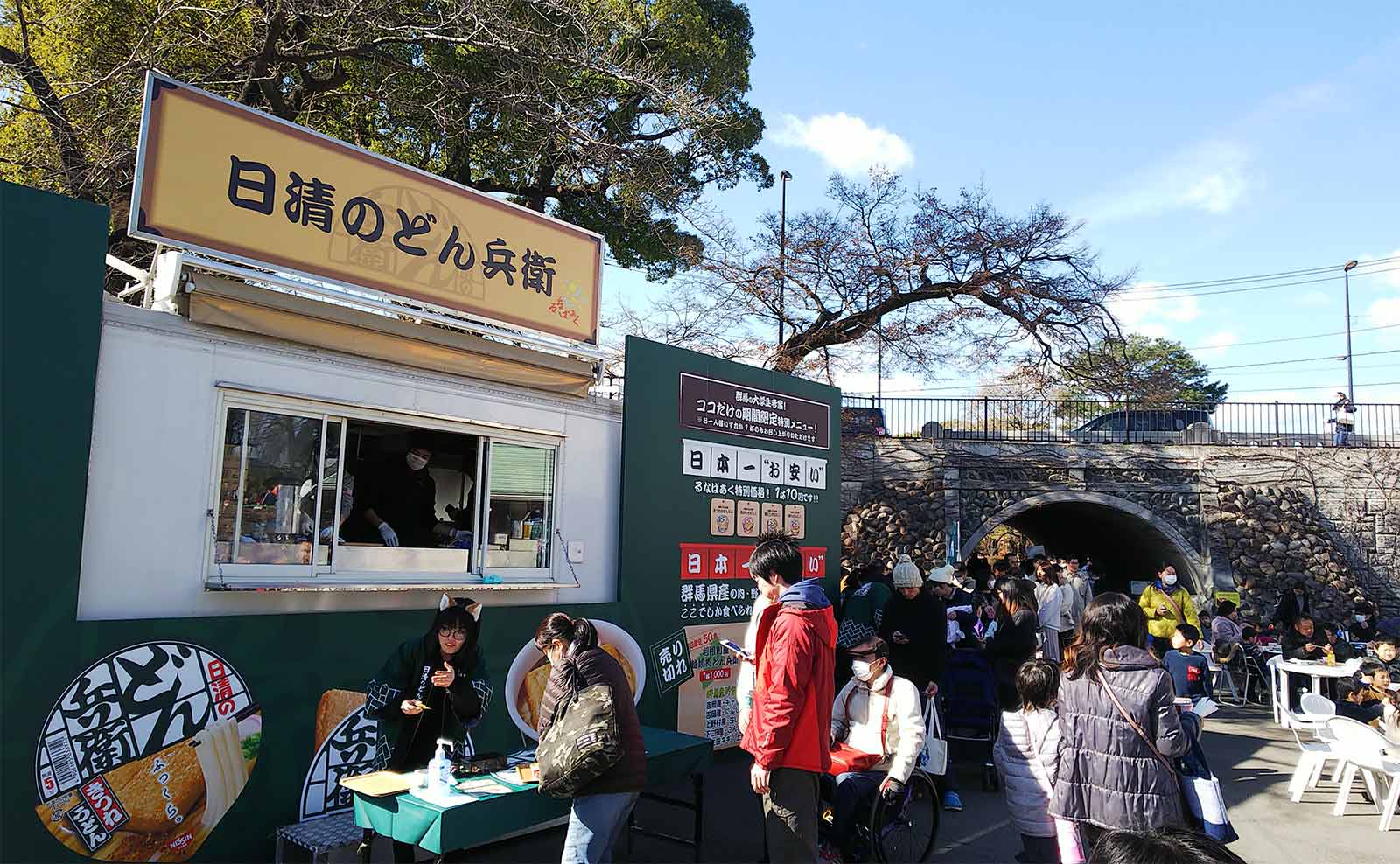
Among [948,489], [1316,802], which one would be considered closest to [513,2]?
[1316,802]

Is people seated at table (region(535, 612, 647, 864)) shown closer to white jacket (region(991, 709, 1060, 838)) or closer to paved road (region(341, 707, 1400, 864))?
paved road (region(341, 707, 1400, 864))

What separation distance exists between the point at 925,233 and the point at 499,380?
1321 cm

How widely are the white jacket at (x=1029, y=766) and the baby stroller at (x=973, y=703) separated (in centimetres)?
243

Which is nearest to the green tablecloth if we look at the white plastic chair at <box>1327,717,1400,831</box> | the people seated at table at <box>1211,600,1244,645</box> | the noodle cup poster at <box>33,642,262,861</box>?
the noodle cup poster at <box>33,642,262,861</box>

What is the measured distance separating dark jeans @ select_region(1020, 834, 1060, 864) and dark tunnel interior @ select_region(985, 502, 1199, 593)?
58.2 feet

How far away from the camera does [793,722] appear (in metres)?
3.67

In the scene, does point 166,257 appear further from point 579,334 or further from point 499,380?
point 579,334

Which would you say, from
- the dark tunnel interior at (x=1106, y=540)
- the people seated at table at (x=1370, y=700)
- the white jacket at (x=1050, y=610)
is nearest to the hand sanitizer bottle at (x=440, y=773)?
the people seated at table at (x=1370, y=700)

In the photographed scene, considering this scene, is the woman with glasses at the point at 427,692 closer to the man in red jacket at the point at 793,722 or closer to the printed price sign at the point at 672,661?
the man in red jacket at the point at 793,722

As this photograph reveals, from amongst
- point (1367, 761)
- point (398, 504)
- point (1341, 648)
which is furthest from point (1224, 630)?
point (398, 504)

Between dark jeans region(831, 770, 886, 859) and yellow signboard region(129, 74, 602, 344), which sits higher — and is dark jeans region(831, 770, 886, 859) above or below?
below

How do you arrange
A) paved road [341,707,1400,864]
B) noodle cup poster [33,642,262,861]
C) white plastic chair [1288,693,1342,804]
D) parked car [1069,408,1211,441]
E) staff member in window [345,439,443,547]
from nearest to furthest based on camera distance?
noodle cup poster [33,642,262,861]
paved road [341,707,1400,864]
staff member in window [345,439,443,547]
white plastic chair [1288,693,1342,804]
parked car [1069,408,1211,441]

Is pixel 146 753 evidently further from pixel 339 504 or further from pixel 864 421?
pixel 864 421

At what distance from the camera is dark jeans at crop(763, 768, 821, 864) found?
12.1 ft
